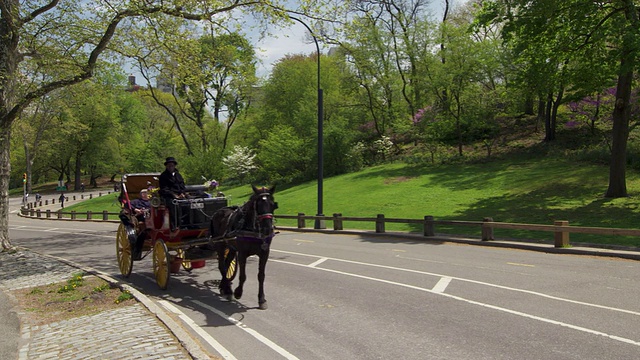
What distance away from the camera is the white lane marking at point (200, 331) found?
5.70m

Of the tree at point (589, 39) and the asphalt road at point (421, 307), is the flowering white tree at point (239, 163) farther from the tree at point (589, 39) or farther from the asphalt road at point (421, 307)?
the asphalt road at point (421, 307)

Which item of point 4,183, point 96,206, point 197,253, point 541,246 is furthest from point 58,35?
point 96,206

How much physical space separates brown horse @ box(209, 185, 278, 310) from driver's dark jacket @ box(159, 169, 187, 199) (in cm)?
157

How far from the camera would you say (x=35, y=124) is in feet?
193

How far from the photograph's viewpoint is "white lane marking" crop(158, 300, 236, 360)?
18.7 ft

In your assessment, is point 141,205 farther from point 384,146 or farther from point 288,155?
point 384,146

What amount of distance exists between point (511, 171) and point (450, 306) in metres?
25.4

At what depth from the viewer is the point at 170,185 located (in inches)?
392

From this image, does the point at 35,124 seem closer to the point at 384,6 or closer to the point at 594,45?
the point at 384,6

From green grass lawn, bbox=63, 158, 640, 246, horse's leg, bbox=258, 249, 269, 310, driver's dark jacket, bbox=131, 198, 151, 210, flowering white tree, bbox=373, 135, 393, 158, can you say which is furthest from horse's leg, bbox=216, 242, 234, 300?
flowering white tree, bbox=373, 135, 393, 158

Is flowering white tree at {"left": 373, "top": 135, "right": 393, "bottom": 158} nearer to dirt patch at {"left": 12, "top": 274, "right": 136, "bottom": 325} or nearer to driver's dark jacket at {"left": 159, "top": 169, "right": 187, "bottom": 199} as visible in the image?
driver's dark jacket at {"left": 159, "top": 169, "right": 187, "bottom": 199}

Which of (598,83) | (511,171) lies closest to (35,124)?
(511,171)

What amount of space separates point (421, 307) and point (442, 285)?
1.84 meters

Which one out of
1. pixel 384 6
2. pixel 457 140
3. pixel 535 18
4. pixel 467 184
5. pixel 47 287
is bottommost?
pixel 47 287
